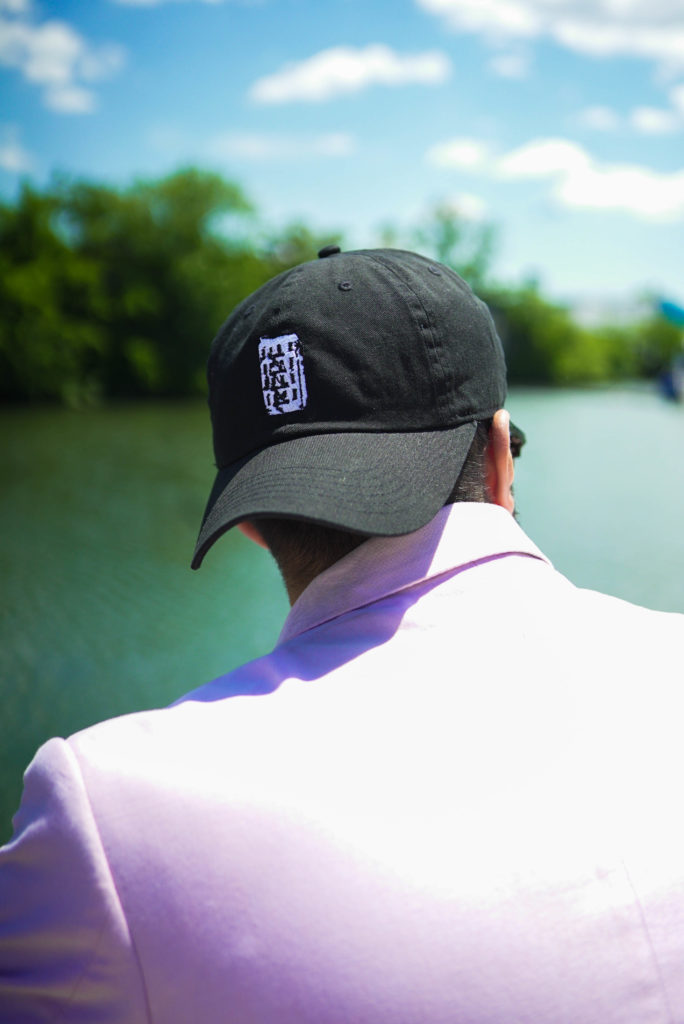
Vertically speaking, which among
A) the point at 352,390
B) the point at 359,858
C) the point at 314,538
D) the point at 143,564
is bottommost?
the point at 143,564

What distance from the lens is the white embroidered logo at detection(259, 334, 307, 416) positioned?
3.12ft

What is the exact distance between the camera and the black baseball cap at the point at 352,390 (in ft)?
2.91

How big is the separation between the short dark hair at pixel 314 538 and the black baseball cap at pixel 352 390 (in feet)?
0.11

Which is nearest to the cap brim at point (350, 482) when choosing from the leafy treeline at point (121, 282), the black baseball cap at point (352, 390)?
the black baseball cap at point (352, 390)

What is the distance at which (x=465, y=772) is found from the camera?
0.66m

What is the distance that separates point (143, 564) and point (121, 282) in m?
16.8

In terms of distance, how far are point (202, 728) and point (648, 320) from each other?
5010cm

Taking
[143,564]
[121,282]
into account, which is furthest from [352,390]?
[121,282]

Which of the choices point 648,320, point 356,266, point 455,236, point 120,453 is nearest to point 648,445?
point 120,453

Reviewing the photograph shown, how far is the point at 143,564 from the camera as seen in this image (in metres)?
3.91

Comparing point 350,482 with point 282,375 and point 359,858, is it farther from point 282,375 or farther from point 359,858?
point 359,858

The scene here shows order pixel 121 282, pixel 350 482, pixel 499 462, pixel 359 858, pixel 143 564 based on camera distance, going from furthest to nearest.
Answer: pixel 121 282 < pixel 143 564 < pixel 499 462 < pixel 350 482 < pixel 359 858

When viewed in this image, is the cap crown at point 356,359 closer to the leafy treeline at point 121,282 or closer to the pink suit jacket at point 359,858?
the pink suit jacket at point 359,858

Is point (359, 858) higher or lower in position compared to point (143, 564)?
higher
